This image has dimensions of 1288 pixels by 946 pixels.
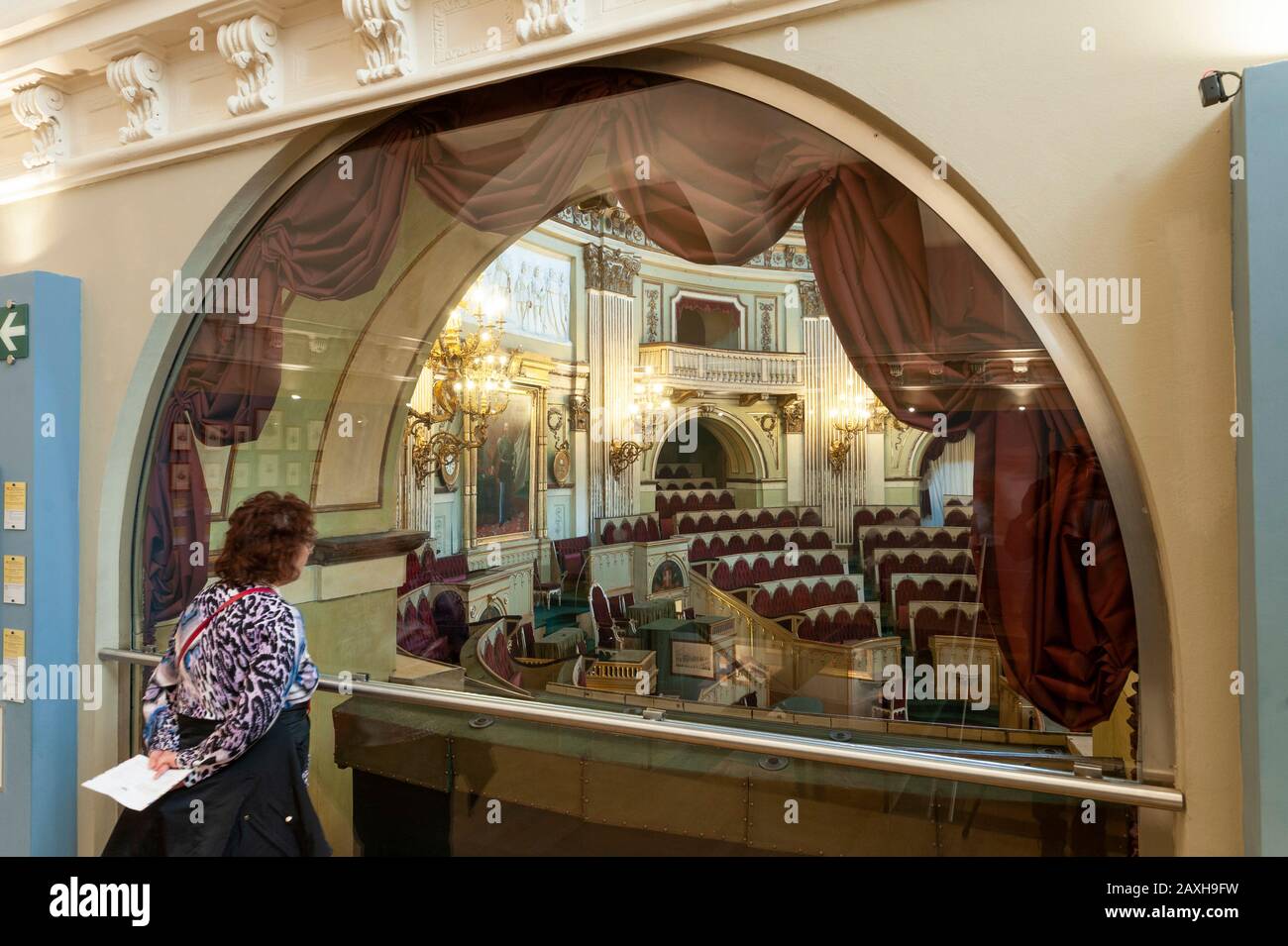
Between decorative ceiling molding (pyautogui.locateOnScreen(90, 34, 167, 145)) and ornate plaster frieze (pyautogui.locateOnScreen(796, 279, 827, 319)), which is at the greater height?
decorative ceiling molding (pyautogui.locateOnScreen(90, 34, 167, 145))

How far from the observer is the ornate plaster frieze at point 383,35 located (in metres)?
2.61

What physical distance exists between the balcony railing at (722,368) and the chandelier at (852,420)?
0.20 meters

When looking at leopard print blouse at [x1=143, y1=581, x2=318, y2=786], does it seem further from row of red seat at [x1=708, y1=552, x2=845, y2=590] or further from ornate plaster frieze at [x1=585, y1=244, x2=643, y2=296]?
ornate plaster frieze at [x1=585, y1=244, x2=643, y2=296]

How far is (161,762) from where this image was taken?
2260 millimetres

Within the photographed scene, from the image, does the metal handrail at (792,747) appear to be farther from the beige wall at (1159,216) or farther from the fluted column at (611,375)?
the fluted column at (611,375)

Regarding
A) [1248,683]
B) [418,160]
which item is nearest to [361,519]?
[418,160]

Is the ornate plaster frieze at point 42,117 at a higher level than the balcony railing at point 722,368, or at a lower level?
higher

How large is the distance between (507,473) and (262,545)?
4.15 feet

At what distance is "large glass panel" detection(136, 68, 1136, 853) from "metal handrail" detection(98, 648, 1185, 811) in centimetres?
13

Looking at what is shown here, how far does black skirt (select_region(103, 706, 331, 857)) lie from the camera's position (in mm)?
2246

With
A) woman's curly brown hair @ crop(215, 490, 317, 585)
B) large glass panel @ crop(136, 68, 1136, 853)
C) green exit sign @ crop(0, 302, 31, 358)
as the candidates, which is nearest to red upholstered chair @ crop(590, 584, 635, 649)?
large glass panel @ crop(136, 68, 1136, 853)

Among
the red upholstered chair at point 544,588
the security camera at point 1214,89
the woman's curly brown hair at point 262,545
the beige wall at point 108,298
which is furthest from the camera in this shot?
the beige wall at point 108,298

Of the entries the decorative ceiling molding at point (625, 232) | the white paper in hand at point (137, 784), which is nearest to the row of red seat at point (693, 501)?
the decorative ceiling molding at point (625, 232)

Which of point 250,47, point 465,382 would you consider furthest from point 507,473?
point 250,47
